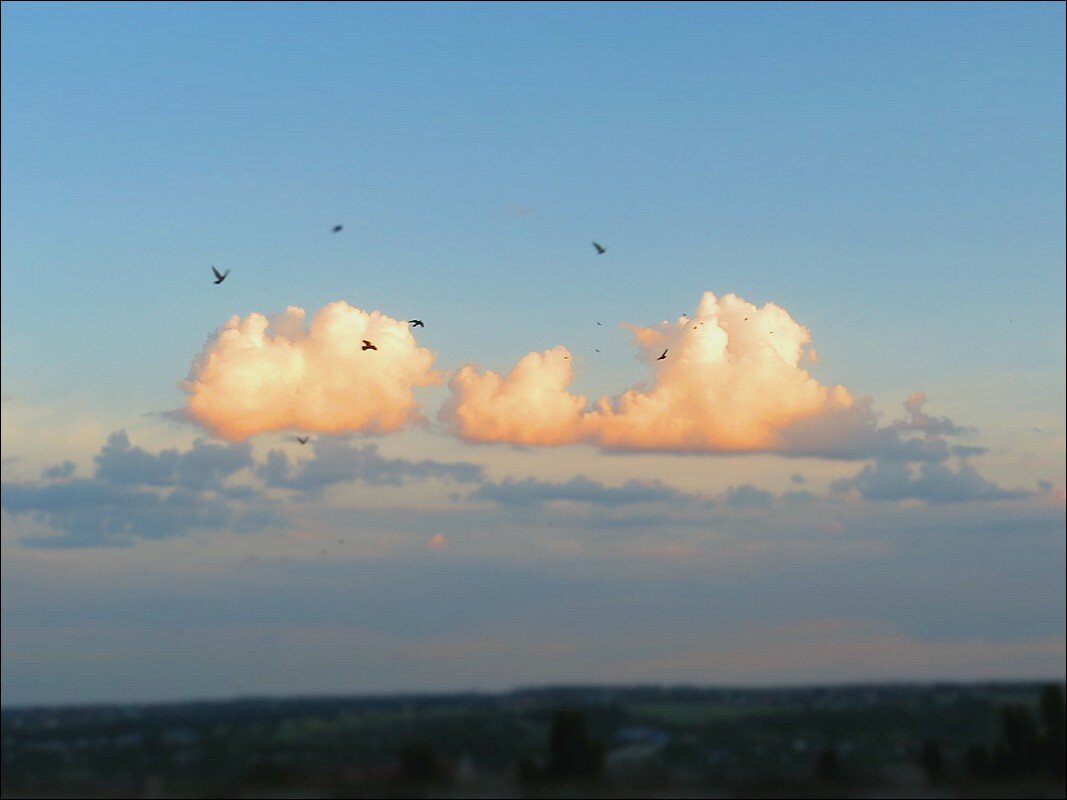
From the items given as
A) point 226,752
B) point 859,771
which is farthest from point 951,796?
point 226,752

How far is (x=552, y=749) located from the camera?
131 m

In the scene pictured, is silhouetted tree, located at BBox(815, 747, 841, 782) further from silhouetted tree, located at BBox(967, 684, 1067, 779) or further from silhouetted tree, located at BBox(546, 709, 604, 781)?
silhouetted tree, located at BBox(546, 709, 604, 781)

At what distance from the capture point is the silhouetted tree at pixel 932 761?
128 meters

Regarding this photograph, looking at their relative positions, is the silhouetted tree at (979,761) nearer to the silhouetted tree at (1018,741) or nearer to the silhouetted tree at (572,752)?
the silhouetted tree at (1018,741)

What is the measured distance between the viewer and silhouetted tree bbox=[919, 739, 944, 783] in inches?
5054

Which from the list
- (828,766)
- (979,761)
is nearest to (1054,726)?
(979,761)

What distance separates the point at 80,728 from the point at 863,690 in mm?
86501

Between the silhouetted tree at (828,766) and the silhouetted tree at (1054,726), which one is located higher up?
the silhouetted tree at (1054,726)

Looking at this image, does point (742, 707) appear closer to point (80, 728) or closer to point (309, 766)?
point (309, 766)

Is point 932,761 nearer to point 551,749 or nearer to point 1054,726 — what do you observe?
point 1054,726

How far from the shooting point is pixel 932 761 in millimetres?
129875

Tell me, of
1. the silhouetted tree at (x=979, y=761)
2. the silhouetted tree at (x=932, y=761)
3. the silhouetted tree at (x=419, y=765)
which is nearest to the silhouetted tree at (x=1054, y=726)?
the silhouetted tree at (x=979, y=761)

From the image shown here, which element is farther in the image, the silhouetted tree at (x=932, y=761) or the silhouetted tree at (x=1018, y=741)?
the silhouetted tree at (x=1018, y=741)

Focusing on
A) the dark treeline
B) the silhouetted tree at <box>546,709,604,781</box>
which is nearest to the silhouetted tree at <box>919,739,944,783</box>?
the dark treeline
